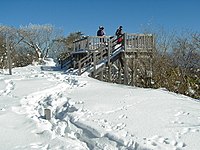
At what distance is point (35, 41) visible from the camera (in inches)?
1902

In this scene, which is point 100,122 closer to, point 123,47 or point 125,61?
point 125,61

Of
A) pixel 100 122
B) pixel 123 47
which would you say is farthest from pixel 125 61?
pixel 100 122

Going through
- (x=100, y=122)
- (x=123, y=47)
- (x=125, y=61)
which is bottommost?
(x=100, y=122)

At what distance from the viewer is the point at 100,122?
6359 mm

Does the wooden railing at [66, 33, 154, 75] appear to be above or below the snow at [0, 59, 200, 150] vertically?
above

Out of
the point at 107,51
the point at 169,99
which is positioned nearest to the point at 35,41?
the point at 107,51

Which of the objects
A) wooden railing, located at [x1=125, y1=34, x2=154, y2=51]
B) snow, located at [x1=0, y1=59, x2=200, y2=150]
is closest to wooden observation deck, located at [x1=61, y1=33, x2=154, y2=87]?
wooden railing, located at [x1=125, y1=34, x2=154, y2=51]

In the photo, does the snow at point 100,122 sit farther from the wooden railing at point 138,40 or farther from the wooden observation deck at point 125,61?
the wooden railing at point 138,40

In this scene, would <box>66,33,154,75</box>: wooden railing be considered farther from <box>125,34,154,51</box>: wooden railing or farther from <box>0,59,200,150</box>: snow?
<box>0,59,200,150</box>: snow

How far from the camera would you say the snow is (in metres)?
5.28

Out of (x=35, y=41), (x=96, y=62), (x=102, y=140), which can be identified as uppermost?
(x=35, y=41)

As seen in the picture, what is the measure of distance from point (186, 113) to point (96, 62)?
9.55 m

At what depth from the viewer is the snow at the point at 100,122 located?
528 centimetres

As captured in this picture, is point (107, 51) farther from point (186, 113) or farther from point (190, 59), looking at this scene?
point (186, 113)
